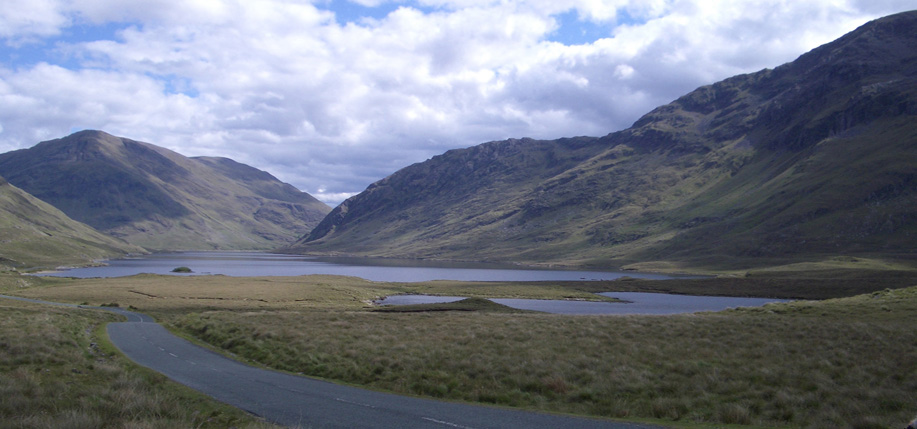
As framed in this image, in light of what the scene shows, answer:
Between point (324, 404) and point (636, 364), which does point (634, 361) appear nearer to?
point (636, 364)

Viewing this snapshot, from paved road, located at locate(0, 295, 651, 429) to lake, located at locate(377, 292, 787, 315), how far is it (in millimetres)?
48330

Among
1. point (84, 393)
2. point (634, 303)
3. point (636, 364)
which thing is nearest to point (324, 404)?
point (84, 393)

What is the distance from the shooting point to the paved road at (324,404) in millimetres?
12891

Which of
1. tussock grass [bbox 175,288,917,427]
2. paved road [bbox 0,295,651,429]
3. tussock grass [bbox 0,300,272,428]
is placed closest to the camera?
tussock grass [bbox 0,300,272,428]

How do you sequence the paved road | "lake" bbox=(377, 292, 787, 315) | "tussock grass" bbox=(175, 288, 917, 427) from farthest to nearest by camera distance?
1. "lake" bbox=(377, 292, 787, 315)
2. "tussock grass" bbox=(175, 288, 917, 427)
3. the paved road

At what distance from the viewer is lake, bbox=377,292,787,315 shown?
67.1 m

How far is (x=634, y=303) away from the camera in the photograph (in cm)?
7812

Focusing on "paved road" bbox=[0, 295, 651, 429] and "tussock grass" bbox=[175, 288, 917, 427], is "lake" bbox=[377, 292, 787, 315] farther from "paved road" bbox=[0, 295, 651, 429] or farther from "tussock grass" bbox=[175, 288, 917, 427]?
"paved road" bbox=[0, 295, 651, 429]

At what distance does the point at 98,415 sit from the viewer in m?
9.88

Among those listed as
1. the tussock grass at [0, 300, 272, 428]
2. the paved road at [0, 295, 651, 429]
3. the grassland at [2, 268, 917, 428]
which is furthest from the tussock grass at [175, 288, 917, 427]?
the tussock grass at [0, 300, 272, 428]

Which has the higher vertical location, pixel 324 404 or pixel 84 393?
pixel 84 393

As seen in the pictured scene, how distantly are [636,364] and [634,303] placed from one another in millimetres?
63087

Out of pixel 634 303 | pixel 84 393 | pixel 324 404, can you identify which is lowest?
pixel 634 303

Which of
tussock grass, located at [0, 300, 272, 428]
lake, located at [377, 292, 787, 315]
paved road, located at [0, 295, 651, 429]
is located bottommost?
lake, located at [377, 292, 787, 315]
